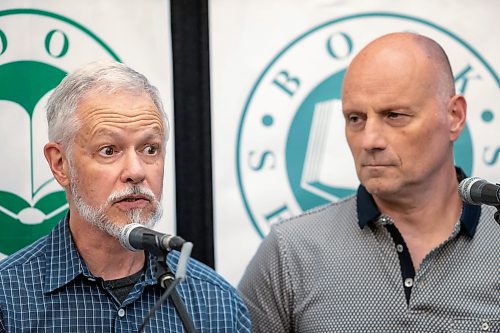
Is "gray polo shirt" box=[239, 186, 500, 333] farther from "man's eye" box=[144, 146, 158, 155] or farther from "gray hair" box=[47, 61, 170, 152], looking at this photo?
"gray hair" box=[47, 61, 170, 152]

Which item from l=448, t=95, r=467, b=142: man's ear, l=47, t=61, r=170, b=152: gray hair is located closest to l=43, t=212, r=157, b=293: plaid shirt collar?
l=47, t=61, r=170, b=152: gray hair

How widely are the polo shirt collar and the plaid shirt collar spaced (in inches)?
32.0

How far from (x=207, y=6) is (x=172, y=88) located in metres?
0.33

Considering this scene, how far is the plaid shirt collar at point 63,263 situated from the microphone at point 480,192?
3.22ft

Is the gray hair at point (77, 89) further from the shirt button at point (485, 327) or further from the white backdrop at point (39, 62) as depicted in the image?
the shirt button at point (485, 327)

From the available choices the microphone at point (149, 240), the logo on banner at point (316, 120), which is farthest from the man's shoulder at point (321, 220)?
the microphone at point (149, 240)

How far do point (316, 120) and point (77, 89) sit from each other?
1.09 metres

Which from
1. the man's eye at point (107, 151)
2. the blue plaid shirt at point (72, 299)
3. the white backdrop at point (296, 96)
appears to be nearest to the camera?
the blue plaid shirt at point (72, 299)

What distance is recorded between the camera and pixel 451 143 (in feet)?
12.0

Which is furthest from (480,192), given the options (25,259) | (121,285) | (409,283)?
(25,259)

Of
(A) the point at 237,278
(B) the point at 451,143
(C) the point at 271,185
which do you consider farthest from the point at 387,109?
(A) the point at 237,278

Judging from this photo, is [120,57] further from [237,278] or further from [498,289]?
[498,289]

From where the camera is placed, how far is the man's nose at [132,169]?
9.91 ft

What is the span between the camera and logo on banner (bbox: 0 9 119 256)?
11.5 feet
